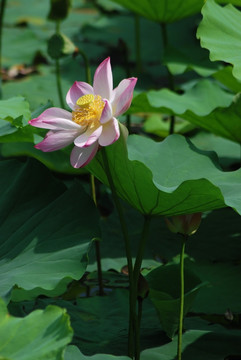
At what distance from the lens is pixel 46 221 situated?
1.47 metres

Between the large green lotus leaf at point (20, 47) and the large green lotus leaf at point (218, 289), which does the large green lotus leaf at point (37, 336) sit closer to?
the large green lotus leaf at point (218, 289)

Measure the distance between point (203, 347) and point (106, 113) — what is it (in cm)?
54

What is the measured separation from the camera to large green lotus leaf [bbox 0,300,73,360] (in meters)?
0.95

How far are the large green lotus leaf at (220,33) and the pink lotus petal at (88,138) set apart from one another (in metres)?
0.46

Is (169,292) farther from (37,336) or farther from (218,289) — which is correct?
(37,336)

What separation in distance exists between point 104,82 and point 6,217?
0.40 metres

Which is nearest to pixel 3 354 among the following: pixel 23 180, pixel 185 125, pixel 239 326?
pixel 23 180

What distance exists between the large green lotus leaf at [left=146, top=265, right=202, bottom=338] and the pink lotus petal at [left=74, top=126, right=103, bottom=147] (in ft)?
1.13

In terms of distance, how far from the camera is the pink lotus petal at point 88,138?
1185 millimetres

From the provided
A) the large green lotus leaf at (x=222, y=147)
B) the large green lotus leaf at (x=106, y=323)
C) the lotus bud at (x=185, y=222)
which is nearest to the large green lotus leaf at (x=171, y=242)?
the large green lotus leaf at (x=106, y=323)

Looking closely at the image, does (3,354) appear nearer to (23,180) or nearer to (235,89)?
(23,180)

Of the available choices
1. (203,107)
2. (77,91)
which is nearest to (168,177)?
(77,91)

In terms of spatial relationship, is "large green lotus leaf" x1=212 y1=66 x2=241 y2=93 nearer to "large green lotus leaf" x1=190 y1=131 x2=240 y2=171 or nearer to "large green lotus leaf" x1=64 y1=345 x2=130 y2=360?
"large green lotus leaf" x1=190 y1=131 x2=240 y2=171

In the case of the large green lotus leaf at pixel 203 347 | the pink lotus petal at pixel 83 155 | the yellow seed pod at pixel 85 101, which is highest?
the yellow seed pod at pixel 85 101
